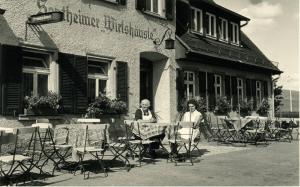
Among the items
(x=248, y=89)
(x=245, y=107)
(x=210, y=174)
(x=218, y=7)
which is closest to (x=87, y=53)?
(x=210, y=174)

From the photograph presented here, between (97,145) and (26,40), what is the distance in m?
3.44

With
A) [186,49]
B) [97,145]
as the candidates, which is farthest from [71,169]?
[186,49]

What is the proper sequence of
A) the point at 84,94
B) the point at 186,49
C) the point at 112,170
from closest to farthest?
the point at 112,170 → the point at 84,94 → the point at 186,49

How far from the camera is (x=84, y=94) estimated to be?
11945 mm

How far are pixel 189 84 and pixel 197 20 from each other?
3.28 metres

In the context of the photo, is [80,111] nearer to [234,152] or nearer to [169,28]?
[234,152]

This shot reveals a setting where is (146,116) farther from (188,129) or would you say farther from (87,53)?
(87,53)

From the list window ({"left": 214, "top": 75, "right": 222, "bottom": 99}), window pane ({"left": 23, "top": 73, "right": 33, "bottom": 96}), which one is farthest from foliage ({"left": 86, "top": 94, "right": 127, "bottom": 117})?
window ({"left": 214, "top": 75, "right": 222, "bottom": 99})

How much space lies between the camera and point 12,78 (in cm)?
1012

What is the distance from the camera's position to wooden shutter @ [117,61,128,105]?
1305 cm

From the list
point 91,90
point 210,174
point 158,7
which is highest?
point 158,7

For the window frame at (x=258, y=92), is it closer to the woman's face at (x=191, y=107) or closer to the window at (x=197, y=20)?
the window at (x=197, y=20)

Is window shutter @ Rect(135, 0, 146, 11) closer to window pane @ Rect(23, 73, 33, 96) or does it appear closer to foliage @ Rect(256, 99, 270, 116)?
window pane @ Rect(23, 73, 33, 96)

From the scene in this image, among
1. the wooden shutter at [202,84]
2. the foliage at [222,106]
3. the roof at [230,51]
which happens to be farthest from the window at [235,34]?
the wooden shutter at [202,84]
